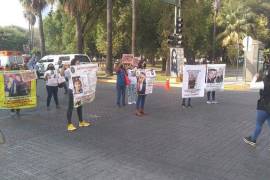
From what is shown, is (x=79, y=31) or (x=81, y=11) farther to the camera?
(x=79, y=31)

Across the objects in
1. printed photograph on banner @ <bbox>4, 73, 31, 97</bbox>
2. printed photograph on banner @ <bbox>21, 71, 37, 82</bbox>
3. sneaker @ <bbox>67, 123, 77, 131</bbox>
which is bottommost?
sneaker @ <bbox>67, 123, 77, 131</bbox>

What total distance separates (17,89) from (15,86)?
0.10m

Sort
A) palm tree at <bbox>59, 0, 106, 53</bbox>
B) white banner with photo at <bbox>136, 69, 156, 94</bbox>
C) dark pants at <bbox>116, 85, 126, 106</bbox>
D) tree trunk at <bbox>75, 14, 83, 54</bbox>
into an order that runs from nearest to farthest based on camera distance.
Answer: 1. white banner with photo at <bbox>136, 69, 156, 94</bbox>
2. dark pants at <bbox>116, 85, 126, 106</bbox>
3. palm tree at <bbox>59, 0, 106, 53</bbox>
4. tree trunk at <bbox>75, 14, 83, 54</bbox>

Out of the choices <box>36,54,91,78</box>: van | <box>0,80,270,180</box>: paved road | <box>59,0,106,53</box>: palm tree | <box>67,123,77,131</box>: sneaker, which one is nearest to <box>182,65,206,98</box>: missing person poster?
<box>0,80,270,180</box>: paved road

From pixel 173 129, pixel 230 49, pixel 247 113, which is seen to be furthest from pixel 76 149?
pixel 230 49

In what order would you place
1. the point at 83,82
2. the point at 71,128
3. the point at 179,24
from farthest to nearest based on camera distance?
the point at 179,24, the point at 83,82, the point at 71,128

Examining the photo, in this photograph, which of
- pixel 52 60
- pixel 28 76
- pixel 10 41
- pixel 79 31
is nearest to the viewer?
pixel 28 76

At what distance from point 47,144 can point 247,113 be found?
6.75m

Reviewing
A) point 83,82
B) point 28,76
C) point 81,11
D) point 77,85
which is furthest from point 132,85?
point 81,11

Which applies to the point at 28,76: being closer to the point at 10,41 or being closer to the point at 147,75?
the point at 147,75

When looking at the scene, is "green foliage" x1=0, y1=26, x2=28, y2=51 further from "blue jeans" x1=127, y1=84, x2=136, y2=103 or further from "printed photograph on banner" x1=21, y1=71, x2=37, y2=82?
"printed photograph on banner" x1=21, y1=71, x2=37, y2=82

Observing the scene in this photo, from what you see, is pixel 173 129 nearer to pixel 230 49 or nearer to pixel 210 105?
pixel 210 105

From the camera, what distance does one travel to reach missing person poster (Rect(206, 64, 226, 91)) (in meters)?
13.6

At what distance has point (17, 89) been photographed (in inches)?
424
